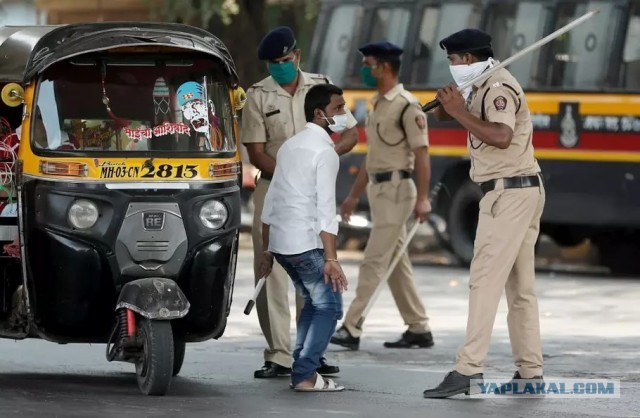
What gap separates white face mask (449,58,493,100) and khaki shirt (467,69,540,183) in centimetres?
6

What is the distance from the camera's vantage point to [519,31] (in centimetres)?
2039

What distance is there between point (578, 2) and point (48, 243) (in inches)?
433

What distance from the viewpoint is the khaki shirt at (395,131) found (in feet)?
42.0

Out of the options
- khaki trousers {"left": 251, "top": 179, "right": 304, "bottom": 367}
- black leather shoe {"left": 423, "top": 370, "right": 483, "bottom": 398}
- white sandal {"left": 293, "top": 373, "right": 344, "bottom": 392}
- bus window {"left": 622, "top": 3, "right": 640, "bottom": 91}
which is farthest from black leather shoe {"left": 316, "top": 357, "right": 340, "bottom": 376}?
bus window {"left": 622, "top": 3, "right": 640, "bottom": 91}

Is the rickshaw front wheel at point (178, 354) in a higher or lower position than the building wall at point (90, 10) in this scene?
lower

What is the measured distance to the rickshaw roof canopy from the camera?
395 inches

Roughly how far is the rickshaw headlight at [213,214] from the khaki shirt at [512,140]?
4.47ft

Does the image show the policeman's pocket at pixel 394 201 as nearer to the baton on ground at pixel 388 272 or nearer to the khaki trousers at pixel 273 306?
the baton on ground at pixel 388 272

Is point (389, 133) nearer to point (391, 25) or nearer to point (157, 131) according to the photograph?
point (157, 131)

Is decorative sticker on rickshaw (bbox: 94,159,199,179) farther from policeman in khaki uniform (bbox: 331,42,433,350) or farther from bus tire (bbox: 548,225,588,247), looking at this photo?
bus tire (bbox: 548,225,588,247)

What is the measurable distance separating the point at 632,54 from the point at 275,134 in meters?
8.84

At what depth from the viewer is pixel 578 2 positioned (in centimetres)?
1992

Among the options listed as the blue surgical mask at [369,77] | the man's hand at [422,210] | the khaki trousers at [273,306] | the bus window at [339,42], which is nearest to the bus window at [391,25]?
the bus window at [339,42]

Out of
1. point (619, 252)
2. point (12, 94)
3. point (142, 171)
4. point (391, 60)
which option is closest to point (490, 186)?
point (142, 171)
